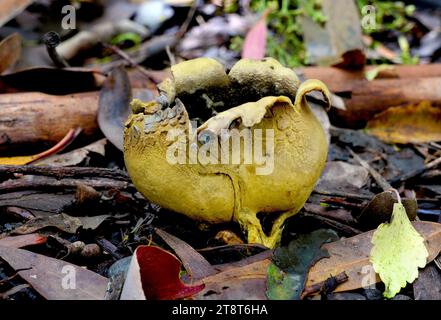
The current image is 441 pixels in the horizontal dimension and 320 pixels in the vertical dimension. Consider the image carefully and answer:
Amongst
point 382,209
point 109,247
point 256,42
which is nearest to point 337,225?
point 382,209

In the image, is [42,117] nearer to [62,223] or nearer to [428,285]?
[62,223]

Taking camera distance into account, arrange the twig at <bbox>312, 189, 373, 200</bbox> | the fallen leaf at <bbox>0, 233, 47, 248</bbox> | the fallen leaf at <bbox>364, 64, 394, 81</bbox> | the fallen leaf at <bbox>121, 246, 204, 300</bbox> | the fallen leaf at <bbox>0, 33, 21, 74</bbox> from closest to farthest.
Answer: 1. the fallen leaf at <bbox>121, 246, 204, 300</bbox>
2. the fallen leaf at <bbox>0, 233, 47, 248</bbox>
3. the twig at <bbox>312, 189, 373, 200</bbox>
4. the fallen leaf at <bbox>0, 33, 21, 74</bbox>
5. the fallen leaf at <bbox>364, 64, 394, 81</bbox>

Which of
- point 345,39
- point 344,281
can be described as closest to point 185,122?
point 344,281

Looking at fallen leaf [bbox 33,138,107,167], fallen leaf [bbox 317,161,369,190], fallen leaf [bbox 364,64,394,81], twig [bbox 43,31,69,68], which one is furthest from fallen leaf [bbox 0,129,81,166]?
fallen leaf [bbox 364,64,394,81]

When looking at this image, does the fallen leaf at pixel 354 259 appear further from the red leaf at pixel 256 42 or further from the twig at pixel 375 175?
the red leaf at pixel 256 42

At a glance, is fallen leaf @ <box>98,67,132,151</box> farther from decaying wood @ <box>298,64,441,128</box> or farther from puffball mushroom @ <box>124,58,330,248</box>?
decaying wood @ <box>298,64,441,128</box>

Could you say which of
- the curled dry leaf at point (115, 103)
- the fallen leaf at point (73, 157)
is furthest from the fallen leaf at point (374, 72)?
the fallen leaf at point (73, 157)

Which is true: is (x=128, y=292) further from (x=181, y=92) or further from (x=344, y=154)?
(x=344, y=154)
